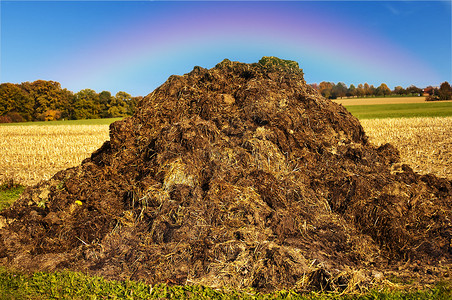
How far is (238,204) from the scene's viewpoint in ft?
17.5

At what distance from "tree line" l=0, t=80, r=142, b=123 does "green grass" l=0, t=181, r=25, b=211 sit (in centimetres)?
5885

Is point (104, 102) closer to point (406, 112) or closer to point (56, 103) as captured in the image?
point (56, 103)

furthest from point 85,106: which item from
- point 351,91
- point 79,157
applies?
point 351,91

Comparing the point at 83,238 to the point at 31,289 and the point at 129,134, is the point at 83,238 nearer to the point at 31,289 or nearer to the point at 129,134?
the point at 31,289

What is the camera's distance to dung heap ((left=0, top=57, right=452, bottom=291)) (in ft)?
15.3

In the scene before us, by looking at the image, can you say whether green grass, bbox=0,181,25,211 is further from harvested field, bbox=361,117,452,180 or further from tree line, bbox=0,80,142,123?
tree line, bbox=0,80,142,123

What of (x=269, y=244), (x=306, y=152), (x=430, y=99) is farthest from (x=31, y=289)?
(x=430, y=99)

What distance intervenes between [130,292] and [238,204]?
2.01 meters

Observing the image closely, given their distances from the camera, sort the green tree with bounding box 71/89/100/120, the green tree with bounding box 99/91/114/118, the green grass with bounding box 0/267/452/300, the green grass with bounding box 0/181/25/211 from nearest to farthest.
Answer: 1. the green grass with bounding box 0/267/452/300
2. the green grass with bounding box 0/181/25/211
3. the green tree with bounding box 71/89/100/120
4. the green tree with bounding box 99/91/114/118

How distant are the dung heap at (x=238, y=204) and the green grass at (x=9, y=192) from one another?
2.39 metres

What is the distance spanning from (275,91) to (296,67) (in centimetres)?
170

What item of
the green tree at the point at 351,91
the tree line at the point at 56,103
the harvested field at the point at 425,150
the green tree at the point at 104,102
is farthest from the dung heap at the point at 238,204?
the green tree at the point at 351,91

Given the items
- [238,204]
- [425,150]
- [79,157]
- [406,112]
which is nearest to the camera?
[238,204]

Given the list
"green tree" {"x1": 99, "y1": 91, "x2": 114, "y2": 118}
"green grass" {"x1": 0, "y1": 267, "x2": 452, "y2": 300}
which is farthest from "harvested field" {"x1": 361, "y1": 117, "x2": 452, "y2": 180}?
"green tree" {"x1": 99, "y1": 91, "x2": 114, "y2": 118}
